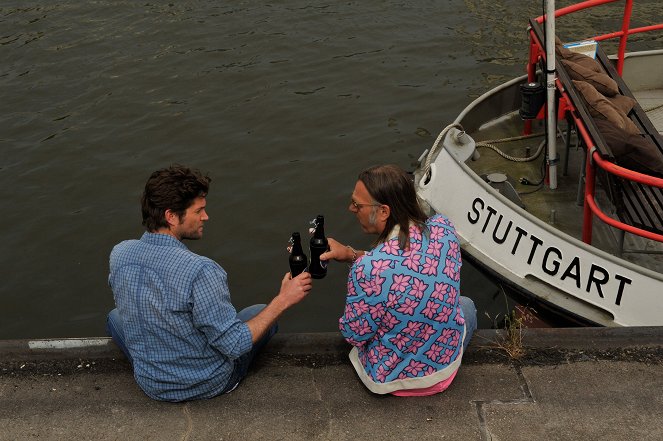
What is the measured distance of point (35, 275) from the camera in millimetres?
7449

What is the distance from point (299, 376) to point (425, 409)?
739mm

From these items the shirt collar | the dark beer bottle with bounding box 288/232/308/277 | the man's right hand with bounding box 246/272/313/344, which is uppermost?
the shirt collar

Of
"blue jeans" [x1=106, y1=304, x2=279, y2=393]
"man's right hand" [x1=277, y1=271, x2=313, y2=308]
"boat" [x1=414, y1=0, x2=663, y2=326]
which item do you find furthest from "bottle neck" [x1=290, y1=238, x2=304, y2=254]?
"boat" [x1=414, y1=0, x2=663, y2=326]

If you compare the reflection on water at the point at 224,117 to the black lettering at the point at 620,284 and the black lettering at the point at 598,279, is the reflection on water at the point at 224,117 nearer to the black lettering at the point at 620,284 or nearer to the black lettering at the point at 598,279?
the black lettering at the point at 598,279

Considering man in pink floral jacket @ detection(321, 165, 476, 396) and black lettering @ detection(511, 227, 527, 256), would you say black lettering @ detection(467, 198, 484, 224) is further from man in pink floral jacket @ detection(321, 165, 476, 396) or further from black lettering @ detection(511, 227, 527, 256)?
man in pink floral jacket @ detection(321, 165, 476, 396)

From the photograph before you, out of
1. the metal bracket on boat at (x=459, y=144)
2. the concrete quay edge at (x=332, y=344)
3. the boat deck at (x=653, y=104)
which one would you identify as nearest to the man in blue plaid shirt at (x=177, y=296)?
the concrete quay edge at (x=332, y=344)

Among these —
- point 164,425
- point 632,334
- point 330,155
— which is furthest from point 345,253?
point 330,155

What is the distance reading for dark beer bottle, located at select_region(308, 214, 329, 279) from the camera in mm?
3916

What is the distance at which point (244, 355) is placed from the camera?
417 centimetres

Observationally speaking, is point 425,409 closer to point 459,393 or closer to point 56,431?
point 459,393

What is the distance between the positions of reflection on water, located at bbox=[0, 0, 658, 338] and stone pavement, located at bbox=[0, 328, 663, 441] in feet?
7.64

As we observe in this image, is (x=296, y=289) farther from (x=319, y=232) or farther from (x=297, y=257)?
(x=319, y=232)

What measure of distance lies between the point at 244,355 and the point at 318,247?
2.45 feet

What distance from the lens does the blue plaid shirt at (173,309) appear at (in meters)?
3.62
